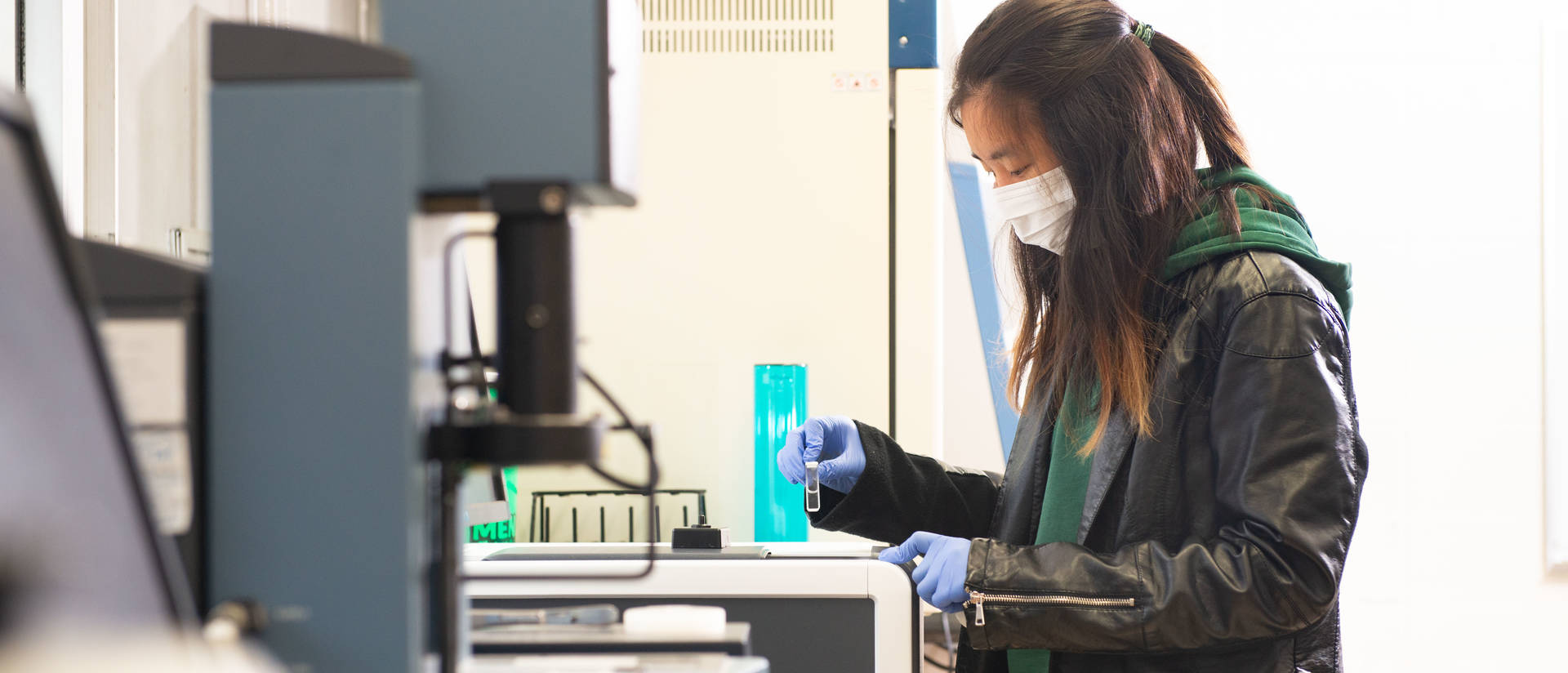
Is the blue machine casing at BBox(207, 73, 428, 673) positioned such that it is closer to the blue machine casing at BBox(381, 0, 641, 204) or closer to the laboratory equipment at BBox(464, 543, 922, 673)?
the blue machine casing at BBox(381, 0, 641, 204)

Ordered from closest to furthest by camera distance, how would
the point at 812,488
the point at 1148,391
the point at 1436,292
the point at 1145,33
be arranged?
Answer: 1. the point at 1148,391
2. the point at 1145,33
3. the point at 812,488
4. the point at 1436,292

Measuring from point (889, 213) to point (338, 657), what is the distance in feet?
4.03

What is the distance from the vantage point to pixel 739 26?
1.68 m

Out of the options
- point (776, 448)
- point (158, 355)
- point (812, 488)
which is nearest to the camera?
point (158, 355)

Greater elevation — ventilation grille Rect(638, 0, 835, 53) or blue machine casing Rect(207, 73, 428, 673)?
ventilation grille Rect(638, 0, 835, 53)

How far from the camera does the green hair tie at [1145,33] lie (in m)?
1.13

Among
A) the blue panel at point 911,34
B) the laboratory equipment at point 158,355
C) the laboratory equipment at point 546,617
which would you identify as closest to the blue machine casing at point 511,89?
the laboratory equipment at point 158,355

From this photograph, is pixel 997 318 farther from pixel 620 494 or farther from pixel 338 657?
pixel 338 657

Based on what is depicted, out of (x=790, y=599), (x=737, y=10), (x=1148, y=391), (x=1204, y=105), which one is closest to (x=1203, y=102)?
(x=1204, y=105)

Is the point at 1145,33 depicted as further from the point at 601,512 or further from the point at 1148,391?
the point at 601,512

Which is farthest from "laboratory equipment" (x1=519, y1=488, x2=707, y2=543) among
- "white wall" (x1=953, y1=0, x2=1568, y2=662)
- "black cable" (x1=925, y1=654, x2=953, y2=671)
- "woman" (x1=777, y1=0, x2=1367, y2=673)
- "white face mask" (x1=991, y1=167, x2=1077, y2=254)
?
"white wall" (x1=953, y1=0, x2=1568, y2=662)

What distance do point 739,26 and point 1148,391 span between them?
0.94 meters

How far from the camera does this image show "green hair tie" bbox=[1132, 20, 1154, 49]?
1130 mm

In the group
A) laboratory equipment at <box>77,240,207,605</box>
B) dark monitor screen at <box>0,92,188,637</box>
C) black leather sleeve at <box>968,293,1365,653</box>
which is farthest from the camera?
black leather sleeve at <box>968,293,1365,653</box>
